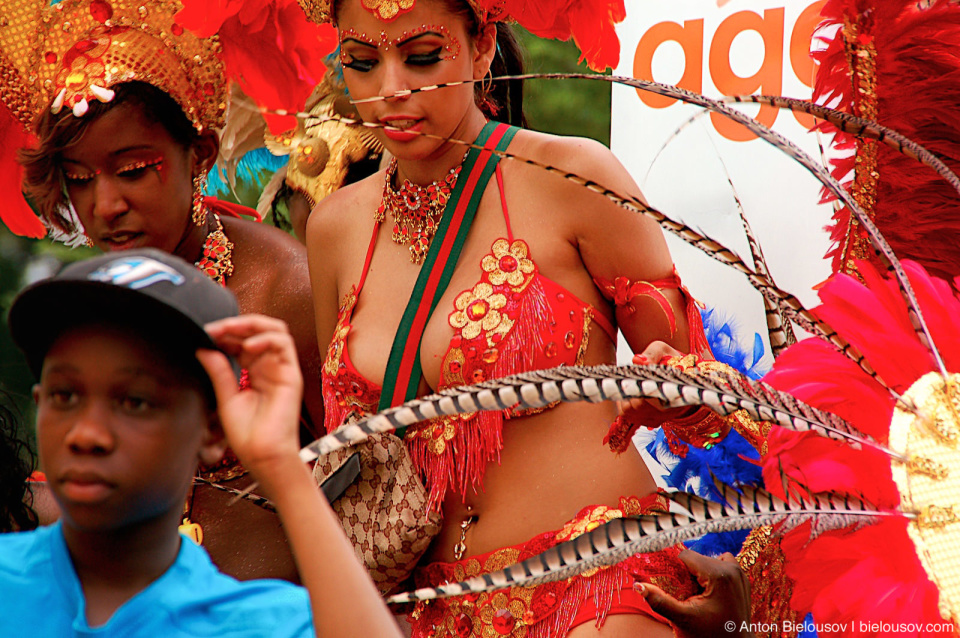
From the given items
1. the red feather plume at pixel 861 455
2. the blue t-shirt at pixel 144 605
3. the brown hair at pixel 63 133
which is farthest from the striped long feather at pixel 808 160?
the brown hair at pixel 63 133

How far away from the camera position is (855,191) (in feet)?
7.10

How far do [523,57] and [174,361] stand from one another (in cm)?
178

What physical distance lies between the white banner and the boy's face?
1775mm

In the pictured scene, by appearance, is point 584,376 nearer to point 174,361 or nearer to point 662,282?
point 174,361

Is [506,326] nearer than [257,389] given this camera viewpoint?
No

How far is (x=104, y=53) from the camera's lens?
267 cm

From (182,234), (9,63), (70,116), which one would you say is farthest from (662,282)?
(9,63)

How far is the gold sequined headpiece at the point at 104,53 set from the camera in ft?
8.77

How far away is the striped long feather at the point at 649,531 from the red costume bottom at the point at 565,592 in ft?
2.22

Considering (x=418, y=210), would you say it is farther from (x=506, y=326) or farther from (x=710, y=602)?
(x=710, y=602)

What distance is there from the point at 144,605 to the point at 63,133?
1.61 metres

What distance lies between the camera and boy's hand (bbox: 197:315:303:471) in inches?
46.3

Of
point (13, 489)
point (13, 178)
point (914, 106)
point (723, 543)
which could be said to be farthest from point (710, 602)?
point (13, 178)

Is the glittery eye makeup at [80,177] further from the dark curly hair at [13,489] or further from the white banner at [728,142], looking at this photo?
the white banner at [728,142]
